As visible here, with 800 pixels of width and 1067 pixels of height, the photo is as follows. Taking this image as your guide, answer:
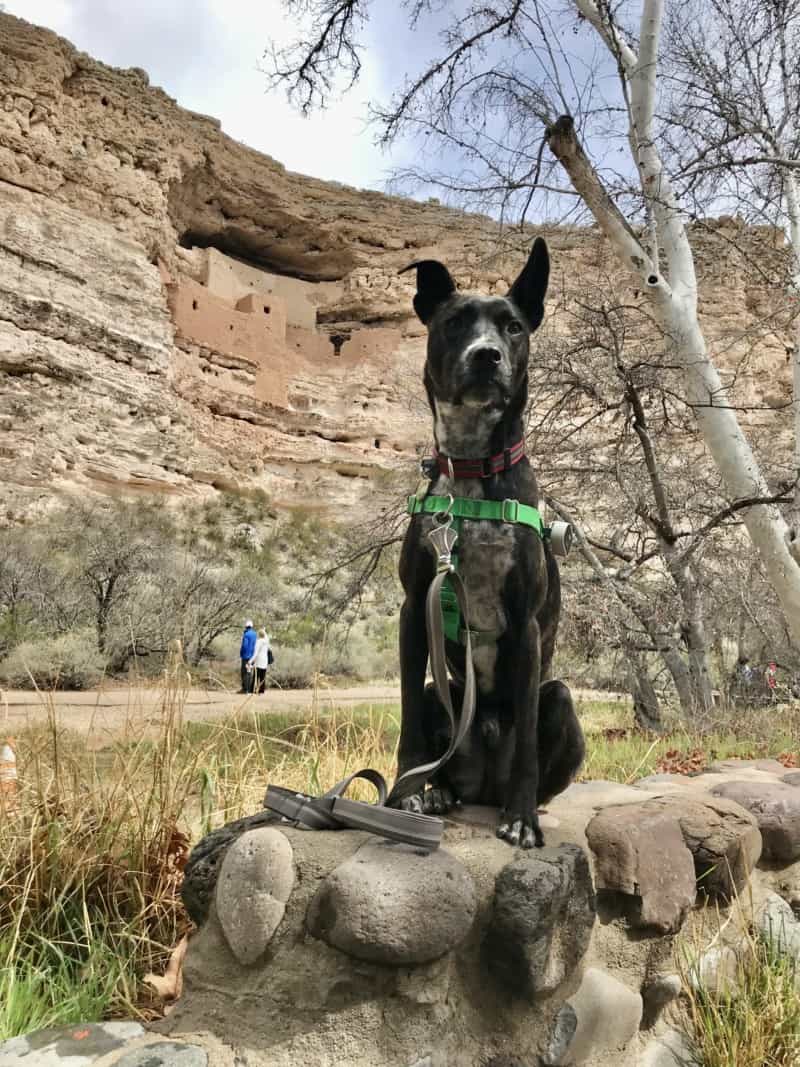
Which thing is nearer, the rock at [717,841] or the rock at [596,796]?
the rock at [717,841]

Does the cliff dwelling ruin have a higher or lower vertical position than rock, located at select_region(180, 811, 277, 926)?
higher

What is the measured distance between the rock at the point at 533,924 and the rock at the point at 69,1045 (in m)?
0.69

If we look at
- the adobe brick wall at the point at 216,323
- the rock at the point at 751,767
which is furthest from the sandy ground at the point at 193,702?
the adobe brick wall at the point at 216,323

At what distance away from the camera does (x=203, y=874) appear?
1.59 meters

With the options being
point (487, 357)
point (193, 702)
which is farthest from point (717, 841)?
point (193, 702)

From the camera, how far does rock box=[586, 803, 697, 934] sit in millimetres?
1874

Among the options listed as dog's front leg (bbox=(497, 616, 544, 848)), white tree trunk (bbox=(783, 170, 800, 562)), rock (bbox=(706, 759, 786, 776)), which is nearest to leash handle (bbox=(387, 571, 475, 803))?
dog's front leg (bbox=(497, 616, 544, 848))

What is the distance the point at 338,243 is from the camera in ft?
90.7

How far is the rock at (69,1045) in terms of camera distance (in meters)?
1.26

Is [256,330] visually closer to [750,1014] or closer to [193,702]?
[193,702]

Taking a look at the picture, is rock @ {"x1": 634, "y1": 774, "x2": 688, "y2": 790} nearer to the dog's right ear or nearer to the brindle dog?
the brindle dog

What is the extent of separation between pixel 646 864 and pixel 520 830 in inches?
17.9

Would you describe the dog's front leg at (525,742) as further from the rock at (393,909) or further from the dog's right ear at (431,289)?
the dog's right ear at (431,289)

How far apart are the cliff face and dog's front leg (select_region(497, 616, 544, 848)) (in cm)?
1019
